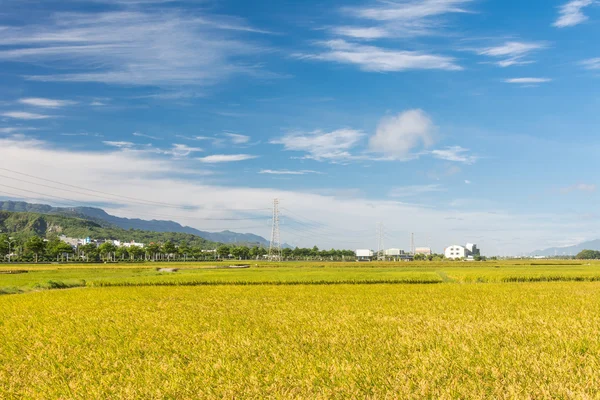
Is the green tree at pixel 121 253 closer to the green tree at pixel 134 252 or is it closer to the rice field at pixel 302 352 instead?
the green tree at pixel 134 252

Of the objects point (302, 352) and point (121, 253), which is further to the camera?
point (121, 253)

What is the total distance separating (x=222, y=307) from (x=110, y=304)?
6696 millimetres

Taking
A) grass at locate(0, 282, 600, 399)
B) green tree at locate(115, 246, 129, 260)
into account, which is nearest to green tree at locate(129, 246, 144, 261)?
green tree at locate(115, 246, 129, 260)

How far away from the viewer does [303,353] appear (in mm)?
12141

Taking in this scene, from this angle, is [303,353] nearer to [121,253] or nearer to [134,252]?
[121,253]

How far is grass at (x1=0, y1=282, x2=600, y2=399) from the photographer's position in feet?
30.1

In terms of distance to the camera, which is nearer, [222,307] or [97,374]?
[97,374]

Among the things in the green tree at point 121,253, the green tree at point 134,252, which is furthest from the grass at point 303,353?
the green tree at point 134,252

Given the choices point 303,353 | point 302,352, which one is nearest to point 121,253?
point 302,352

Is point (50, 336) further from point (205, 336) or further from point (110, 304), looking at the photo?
point (110, 304)

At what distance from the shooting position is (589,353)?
12023 mm

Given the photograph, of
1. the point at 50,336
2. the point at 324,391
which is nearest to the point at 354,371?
the point at 324,391

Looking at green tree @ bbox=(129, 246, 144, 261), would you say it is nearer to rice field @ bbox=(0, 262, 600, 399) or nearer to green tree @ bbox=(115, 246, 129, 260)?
green tree @ bbox=(115, 246, 129, 260)

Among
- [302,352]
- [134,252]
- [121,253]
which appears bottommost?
[121,253]
